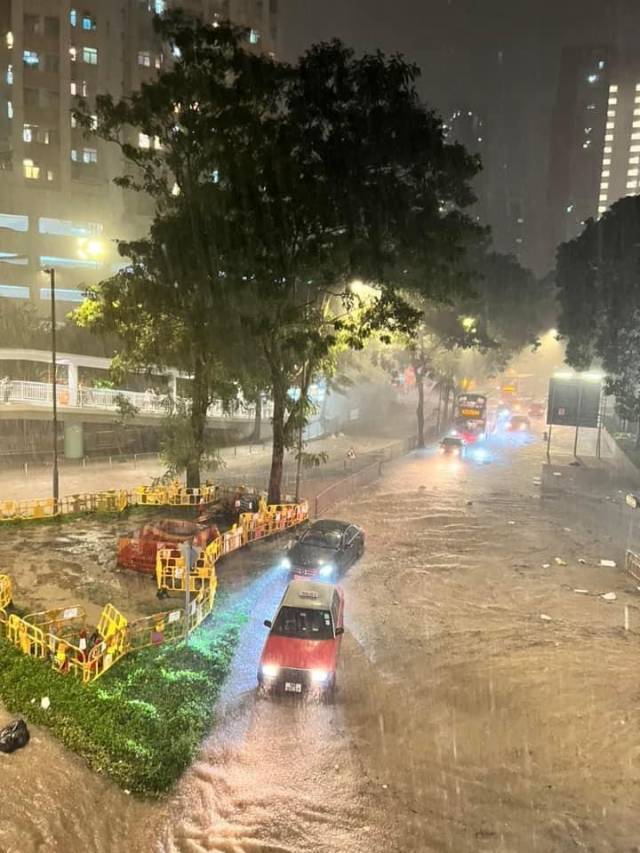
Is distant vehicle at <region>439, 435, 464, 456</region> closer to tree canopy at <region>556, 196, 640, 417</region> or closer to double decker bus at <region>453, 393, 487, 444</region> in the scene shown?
double decker bus at <region>453, 393, 487, 444</region>

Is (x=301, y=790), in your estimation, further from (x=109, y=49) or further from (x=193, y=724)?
(x=109, y=49)

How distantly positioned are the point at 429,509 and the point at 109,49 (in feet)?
185

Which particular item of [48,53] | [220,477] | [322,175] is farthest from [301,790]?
[48,53]

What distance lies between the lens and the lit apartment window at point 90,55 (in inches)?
2335

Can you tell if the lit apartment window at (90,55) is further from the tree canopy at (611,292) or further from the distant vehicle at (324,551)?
the distant vehicle at (324,551)

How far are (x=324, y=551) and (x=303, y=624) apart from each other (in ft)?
19.3

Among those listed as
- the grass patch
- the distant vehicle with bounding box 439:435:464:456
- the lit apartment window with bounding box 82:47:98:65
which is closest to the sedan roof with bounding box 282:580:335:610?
the grass patch

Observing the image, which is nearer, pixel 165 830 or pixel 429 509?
pixel 165 830

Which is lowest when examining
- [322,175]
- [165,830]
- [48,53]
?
[165,830]

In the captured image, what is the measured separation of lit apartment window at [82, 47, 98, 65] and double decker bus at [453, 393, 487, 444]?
4651 cm

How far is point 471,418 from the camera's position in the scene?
192 feet

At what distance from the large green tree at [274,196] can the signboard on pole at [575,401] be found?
23.1m

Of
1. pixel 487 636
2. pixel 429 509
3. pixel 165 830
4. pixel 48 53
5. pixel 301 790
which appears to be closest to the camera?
pixel 165 830

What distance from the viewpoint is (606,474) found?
133 ft
